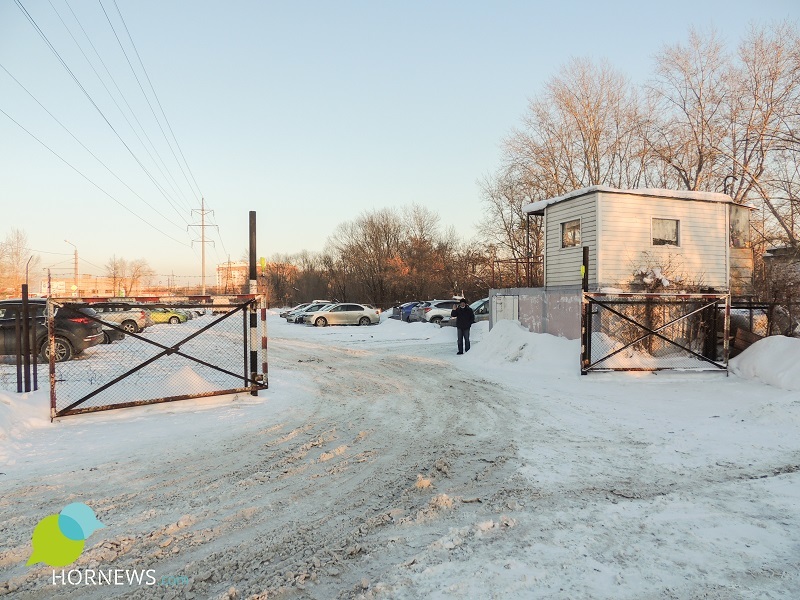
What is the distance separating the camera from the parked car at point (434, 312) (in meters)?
30.3

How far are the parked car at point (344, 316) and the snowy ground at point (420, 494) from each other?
2378 centimetres

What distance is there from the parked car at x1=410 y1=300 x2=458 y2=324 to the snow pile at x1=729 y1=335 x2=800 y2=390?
59.5ft

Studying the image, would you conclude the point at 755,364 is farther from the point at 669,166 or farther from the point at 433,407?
the point at 669,166

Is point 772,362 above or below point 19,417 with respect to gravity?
above

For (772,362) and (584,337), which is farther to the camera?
(584,337)

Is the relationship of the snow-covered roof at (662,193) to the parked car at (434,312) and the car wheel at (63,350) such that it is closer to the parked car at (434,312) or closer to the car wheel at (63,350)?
the car wheel at (63,350)

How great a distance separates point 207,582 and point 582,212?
14341mm

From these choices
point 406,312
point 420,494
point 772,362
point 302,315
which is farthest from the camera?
point 302,315

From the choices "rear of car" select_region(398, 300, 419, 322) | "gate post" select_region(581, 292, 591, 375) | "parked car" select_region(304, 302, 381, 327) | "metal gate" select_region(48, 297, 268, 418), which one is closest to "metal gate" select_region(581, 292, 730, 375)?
"gate post" select_region(581, 292, 591, 375)

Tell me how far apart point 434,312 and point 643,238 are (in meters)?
16.8

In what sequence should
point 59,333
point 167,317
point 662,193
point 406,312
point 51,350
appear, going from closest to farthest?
point 51,350
point 59,333
point 662,193
point 167,317
point 406,312

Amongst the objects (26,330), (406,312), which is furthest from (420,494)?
(406,312)

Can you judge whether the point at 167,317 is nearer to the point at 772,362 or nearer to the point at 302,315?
the point at 302,315

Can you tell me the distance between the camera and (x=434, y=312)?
100 feet
